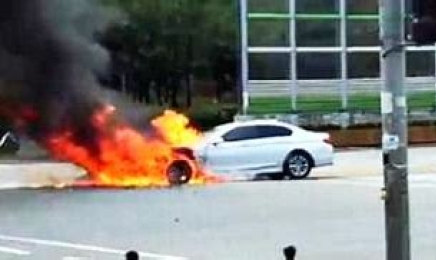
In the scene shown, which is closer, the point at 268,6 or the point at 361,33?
the point at 268,6

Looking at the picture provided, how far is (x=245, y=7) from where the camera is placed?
4119 centimetres

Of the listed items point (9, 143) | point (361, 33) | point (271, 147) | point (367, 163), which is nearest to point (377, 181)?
point (271, 147)

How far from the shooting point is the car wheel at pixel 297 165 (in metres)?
28.6

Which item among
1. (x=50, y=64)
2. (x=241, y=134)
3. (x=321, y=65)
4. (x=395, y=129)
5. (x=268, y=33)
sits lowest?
(x=395, y=129)

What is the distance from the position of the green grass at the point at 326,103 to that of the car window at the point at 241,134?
12935mm

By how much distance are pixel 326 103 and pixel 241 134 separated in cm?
1521

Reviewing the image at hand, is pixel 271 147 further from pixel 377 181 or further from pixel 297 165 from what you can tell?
pixel 377 181

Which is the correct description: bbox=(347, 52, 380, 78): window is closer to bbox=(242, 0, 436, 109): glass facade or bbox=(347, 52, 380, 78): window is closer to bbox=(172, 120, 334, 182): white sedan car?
bbox=(242, 0, 436, 109): glass facade

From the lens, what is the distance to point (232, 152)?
2773 cm

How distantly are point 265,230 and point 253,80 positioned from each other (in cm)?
2450

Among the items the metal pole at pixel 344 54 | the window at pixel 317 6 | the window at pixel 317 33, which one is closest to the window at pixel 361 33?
the metal pole at pixel 344 54

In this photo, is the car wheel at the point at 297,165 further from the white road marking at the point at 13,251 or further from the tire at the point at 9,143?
the white road marking at the point at 13,251

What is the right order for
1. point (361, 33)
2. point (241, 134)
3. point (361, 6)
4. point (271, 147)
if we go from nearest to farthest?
point (241, 134), point (271, 147), point (361, 33), point (361, 6)

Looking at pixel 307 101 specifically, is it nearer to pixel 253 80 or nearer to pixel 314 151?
pixel 253 80
